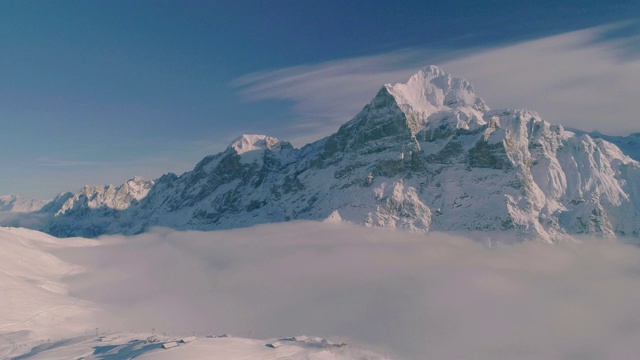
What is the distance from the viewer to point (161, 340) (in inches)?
6580

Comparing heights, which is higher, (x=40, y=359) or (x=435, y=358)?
(x=40, y=359)

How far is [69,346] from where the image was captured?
17525cm

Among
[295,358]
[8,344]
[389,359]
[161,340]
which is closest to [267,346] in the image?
[295,358]

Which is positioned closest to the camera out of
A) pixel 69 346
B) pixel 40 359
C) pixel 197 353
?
pixel 197 353

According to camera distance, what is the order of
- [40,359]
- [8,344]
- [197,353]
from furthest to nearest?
[8,344], [40,359], [197,353]

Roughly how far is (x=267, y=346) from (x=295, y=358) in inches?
527

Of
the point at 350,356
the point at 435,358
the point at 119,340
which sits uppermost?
the point at 119,340

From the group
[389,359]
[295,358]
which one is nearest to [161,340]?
[295,358]

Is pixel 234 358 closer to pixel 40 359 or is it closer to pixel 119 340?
pixel 119 340

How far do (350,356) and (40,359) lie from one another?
105412mm

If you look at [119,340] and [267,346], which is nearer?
[267,346]

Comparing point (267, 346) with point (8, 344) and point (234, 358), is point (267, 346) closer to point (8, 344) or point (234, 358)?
point (234, 358)

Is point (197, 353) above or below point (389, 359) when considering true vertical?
above

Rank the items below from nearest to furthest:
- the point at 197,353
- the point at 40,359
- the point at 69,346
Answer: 1. the point at 197,353
2. the point at 40,359
3. the point at 69,346
